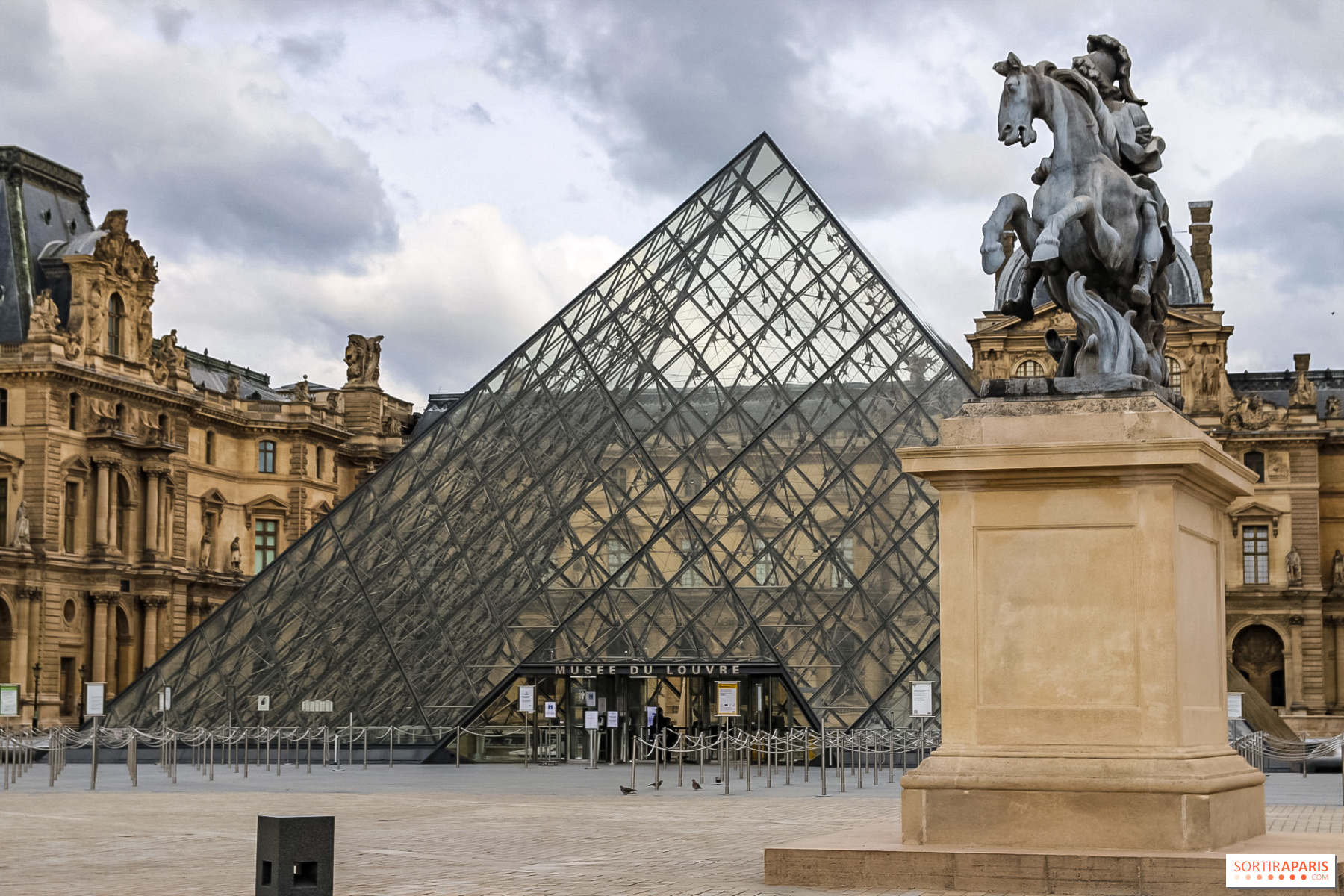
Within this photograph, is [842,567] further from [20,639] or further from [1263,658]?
[1263,658]

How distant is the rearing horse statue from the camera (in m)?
10.6

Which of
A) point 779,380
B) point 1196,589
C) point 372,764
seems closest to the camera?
point 1196,589

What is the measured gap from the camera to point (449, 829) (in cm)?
1581

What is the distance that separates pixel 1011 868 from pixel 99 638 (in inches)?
2134

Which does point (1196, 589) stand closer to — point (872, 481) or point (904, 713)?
point (904, 713)

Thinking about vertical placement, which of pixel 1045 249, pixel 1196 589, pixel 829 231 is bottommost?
pixel 1196 589

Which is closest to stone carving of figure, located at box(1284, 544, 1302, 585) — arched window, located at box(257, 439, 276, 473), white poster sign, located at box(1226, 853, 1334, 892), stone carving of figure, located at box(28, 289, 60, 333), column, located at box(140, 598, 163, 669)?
arched window, located at box(257, 439, 276, 473)

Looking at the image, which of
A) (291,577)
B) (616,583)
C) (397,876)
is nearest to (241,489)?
(291,577)

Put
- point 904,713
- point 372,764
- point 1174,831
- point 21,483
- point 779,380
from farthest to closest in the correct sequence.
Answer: point 21,483 → point 779,380 → point 372,764 → point 904,713 → point 1174,831

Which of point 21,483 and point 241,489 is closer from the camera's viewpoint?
point 21,483

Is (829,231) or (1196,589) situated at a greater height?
(829,231)

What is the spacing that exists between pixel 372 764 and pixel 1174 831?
2431 centimetres

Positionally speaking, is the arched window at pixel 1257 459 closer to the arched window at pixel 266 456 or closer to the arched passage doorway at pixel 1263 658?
the arched passage doorway at pixel 1263 658

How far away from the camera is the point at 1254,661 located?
66250mm
